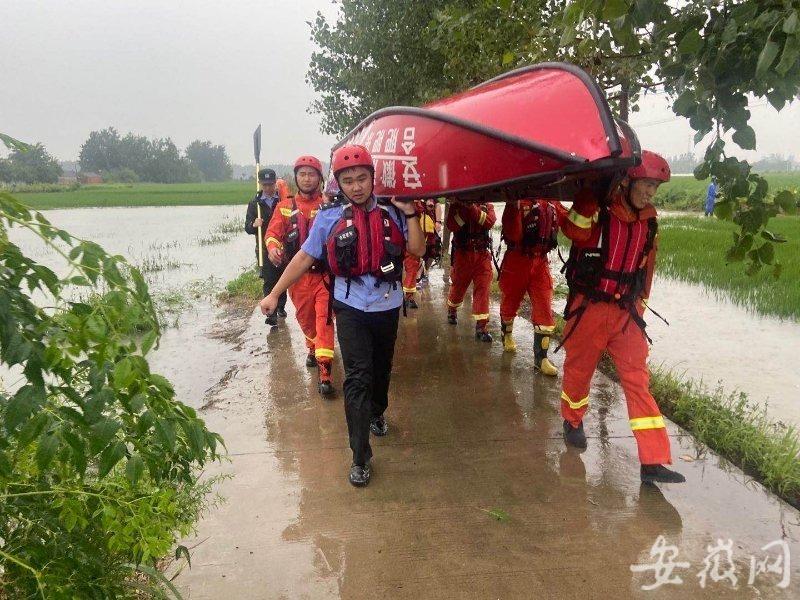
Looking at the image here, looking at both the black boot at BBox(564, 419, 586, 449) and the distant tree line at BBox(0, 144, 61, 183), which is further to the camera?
the distant tree line at BBox(0, 144, 61, 183)

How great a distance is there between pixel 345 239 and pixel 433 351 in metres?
2.44

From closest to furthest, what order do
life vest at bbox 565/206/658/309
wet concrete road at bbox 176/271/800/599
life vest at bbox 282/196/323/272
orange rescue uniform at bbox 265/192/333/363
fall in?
wet concrete road at bbox 176/271/800/599, life vest at bbox 565/206/658/309, orange rescue uniform at bbox 265/192/333/363, life vest at bbox 282/196/323/272

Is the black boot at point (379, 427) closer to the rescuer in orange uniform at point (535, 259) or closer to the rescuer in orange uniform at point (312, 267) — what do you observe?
the rescuer in orange uniform at point (312, 267)

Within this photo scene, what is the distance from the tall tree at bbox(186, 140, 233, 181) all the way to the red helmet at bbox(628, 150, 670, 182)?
124819 millimetres

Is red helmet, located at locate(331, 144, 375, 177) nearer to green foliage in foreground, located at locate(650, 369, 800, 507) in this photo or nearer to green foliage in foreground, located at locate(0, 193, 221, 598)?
green foliage in foreground, located at locate(0, 193, 221, 598)

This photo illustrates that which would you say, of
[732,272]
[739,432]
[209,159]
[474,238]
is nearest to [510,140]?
[739,432]

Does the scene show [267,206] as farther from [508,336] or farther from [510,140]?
[510,140]

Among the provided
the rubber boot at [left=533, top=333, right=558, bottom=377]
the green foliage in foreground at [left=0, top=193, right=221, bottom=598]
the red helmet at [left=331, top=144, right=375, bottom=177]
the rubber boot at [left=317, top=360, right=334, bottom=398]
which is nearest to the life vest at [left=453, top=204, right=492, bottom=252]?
the rubber boot at [left=533, top=333, right=558, bottom=377]

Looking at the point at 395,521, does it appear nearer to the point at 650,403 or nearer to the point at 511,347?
the point at 650,403

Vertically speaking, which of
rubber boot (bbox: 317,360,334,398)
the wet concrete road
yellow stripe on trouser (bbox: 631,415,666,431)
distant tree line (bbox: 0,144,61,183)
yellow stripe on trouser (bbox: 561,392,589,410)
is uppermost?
distant tree line (bbox: 0,144,61,183)

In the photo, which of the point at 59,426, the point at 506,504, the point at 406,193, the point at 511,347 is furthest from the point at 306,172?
the point at 59,426

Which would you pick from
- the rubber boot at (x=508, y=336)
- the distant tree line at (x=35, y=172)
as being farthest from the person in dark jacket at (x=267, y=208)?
the distant tree line at (x=35, y=172)

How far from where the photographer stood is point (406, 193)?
3107mm

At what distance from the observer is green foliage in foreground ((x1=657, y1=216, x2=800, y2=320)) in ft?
20.7
